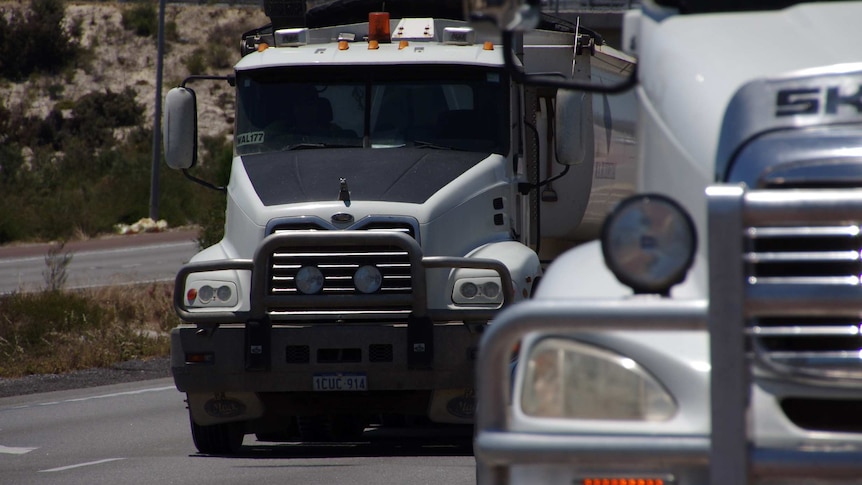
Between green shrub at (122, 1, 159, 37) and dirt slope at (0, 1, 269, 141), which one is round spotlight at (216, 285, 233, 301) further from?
green shrub at (122, 1, 159, 37)

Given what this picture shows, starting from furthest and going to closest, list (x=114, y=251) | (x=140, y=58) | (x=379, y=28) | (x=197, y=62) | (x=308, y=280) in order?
(x=140, y=58) < (x=197, y=62) < (x=114, y=251) < (x=379, y=28) < (x=308, y=280)

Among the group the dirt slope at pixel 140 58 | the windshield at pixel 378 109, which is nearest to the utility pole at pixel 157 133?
the dirt slope at pixel 140 58

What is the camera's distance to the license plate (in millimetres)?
9117

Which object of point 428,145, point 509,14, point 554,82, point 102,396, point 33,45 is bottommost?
point 33,45

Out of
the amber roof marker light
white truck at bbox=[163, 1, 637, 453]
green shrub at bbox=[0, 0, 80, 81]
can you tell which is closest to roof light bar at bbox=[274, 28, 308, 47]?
white truck at bbox=[163, 1, 637, 453]

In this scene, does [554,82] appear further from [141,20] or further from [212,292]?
[141,20]

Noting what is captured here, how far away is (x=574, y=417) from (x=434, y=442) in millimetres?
7059

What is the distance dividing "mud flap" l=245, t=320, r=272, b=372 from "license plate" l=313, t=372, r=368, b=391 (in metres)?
0.36

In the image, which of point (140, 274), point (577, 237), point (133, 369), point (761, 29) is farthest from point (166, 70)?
point (761, 29)

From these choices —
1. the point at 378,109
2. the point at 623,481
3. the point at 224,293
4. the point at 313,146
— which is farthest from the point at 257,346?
the point at 623,481

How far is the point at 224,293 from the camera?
9328mm

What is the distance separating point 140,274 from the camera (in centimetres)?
2773

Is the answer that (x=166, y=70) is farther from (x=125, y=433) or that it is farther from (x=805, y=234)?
(x=805, y=234)

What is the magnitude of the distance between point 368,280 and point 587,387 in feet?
18.1
